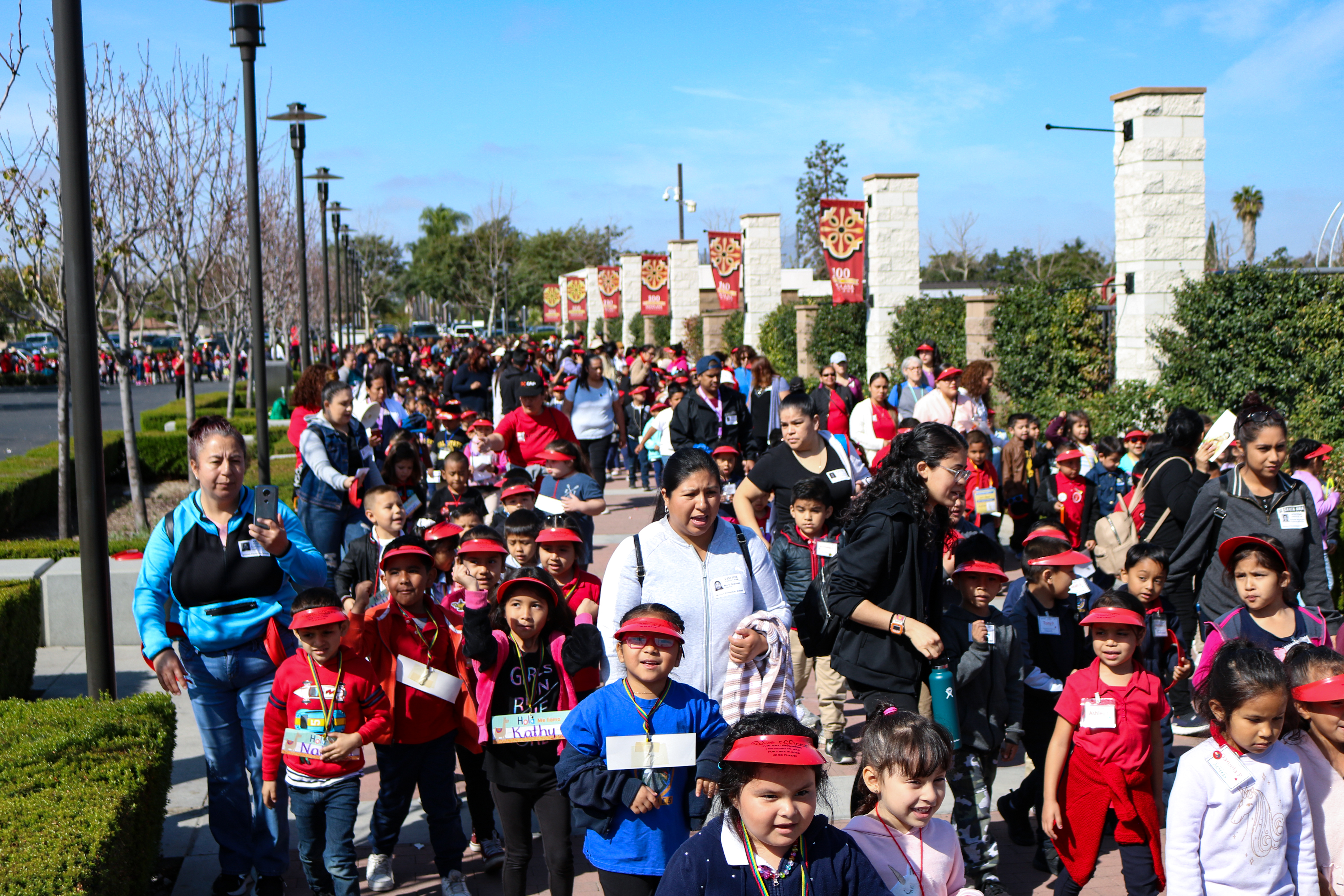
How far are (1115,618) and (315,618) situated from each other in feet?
9.95

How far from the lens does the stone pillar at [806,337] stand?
23.2m

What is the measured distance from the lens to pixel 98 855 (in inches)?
148

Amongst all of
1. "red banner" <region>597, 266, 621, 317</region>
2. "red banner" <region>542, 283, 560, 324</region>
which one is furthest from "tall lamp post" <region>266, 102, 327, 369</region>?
"red banner" <region>542, 283, 560, 324</region>

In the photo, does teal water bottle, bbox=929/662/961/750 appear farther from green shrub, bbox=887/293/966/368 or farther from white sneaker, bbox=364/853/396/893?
green shrub, bbox=887/293/966/368

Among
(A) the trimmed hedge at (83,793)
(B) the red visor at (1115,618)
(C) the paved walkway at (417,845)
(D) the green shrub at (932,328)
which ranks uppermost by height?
(D) the green shrub at (932,328)

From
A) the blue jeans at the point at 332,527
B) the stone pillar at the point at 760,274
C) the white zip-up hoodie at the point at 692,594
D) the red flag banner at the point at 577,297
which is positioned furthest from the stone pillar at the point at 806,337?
the red flag banner at the point at 577,297

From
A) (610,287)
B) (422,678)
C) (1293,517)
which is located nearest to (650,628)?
(422,678)

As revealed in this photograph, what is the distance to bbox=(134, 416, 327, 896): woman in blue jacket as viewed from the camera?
15.3 feet

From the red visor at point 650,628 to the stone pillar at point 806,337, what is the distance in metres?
19.5

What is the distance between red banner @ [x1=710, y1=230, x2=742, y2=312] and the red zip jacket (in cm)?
2450

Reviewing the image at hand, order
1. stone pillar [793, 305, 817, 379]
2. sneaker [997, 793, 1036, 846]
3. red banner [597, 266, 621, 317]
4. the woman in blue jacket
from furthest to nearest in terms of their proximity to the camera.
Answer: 1. red banner [597, 266, 621, 317]
2. stone pillar [793, 305, 817, 379]
3. sneaker [997, 793, 1036, 846]
4. the woman in blue jacket

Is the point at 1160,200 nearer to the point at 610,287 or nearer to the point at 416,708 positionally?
the point at 416,708

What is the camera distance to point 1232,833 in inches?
137

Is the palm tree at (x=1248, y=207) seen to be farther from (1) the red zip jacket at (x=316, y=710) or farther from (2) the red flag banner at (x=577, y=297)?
(1) the red zip jacket at (x=316, y=710)
